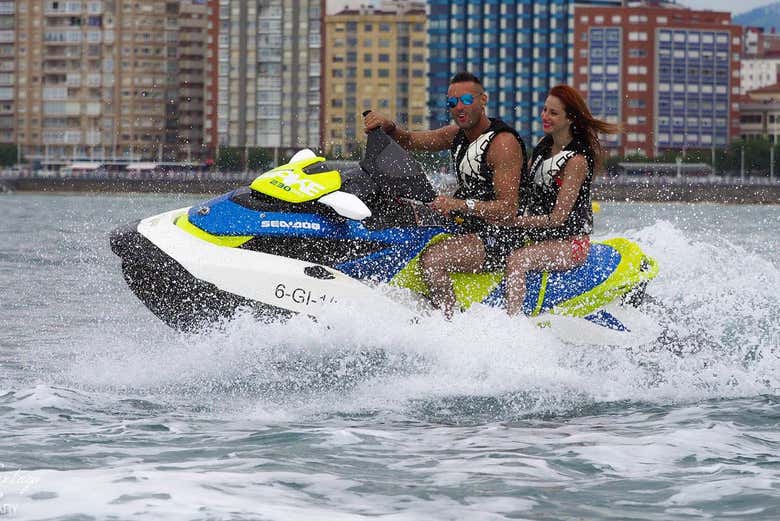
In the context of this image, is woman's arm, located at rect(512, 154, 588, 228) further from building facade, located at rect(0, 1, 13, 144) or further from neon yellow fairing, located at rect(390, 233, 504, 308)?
building facade, located at rect(0, 1, 13, 144)

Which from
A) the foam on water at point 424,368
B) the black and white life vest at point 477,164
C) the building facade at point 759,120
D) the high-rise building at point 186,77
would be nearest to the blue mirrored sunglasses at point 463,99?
the black and white life vest at point 477,164

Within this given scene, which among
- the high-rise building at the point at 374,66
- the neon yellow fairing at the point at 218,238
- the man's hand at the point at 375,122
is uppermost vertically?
the high-rise building at the point at 374,66

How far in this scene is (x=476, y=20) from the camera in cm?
12075

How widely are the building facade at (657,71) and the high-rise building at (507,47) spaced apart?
5.66 feet

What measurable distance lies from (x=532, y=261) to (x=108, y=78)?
12525cm

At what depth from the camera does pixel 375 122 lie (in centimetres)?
741

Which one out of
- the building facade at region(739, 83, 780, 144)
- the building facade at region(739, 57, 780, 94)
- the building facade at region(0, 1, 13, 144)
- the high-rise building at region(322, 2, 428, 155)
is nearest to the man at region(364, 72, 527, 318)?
the high-rise building at region(322, 2, 428, 155)

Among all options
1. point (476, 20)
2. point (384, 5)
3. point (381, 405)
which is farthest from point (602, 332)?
point (384, 5)

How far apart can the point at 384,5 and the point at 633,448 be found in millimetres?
125156

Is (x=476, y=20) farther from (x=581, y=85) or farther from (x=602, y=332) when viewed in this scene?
(x=602, y=332)

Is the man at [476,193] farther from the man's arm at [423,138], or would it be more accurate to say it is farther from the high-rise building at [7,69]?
the high-rise building at [7,69]

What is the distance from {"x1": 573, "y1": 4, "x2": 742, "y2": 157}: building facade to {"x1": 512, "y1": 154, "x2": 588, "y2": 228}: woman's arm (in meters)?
113

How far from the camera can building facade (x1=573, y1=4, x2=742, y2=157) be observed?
12150cm

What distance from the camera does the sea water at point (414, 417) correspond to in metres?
5.23
